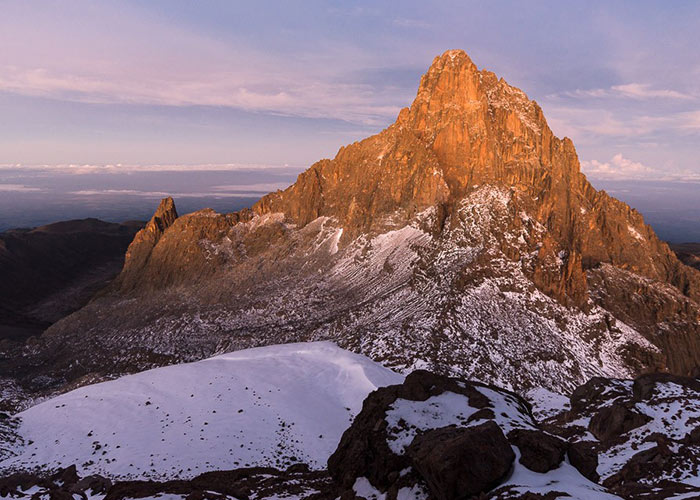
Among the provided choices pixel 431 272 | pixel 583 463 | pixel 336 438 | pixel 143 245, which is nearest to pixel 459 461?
pixel 583 463

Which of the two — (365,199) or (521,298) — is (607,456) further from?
(365,199)

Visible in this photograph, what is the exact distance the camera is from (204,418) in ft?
92.7

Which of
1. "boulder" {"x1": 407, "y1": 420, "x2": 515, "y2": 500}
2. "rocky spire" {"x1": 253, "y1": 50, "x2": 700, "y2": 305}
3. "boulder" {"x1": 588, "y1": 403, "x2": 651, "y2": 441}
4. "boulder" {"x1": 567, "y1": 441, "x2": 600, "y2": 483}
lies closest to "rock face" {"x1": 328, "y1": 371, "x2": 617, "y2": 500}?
"boulder" {"x1": 407, "y1": 420, "x2": 515, "y2": 500}

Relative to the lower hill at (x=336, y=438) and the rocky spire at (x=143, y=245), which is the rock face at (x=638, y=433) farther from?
the rocky spire at (x=143, y=245)

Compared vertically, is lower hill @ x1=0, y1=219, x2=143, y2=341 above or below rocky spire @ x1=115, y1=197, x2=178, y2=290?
below

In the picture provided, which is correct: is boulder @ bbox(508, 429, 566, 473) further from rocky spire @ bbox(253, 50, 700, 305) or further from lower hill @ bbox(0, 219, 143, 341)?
lower hill @ bbox(0, 219, 143, 341)

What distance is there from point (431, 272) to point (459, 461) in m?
65.7

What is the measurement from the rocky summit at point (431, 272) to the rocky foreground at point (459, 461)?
29.9m

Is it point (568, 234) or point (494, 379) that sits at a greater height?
point (568, 234)

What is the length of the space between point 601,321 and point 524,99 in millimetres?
61117

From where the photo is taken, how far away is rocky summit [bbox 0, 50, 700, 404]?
65.6 m

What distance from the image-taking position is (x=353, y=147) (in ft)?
388

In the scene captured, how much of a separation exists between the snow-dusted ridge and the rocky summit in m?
23.1

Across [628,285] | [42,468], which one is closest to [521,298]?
[628,285]
